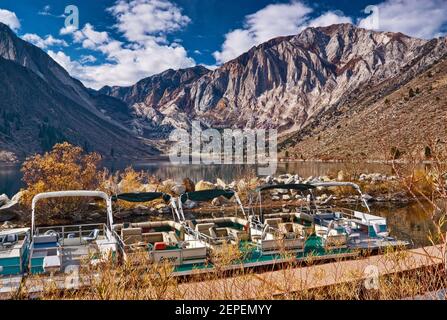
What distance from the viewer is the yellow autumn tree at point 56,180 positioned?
28531 mm

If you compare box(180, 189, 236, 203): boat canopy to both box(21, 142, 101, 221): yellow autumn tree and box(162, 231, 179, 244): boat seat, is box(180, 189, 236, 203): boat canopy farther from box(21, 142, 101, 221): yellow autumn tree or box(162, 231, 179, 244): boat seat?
box(21, 142, 101, 221): yellow autumn tree

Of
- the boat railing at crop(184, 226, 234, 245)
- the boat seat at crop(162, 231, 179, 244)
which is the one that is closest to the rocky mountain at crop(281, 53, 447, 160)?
the boat railing at crop(184, 226, 234, 245)

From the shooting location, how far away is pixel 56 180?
29.2 metres

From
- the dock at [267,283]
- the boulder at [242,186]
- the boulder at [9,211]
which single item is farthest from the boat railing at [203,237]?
the boulder at [242,186]

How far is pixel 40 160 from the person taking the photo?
29.8m

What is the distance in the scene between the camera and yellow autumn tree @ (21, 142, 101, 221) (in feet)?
A: 93.6

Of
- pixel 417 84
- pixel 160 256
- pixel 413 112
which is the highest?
pixel 417 84

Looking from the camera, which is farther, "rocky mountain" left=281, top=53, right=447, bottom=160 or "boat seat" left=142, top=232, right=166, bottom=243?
"rocky mountain" left=281, top=53, right=447, bottom=160

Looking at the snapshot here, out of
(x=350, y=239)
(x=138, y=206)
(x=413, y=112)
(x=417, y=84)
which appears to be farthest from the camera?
(x=417, y=84)

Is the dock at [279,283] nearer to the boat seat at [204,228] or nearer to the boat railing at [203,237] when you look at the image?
the boat railing at [203,237]
